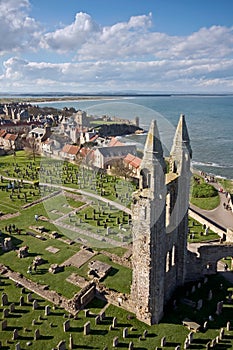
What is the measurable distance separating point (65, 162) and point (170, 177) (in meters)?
45.9

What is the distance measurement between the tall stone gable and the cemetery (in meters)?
1.63

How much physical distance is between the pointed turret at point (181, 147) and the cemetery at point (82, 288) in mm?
11513

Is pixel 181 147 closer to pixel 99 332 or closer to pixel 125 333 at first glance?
pixel 125 333

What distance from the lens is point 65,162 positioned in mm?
66125

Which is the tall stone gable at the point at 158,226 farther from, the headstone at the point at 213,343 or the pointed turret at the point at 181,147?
the headstone at the point at 213,343

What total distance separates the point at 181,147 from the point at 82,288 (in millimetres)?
15176

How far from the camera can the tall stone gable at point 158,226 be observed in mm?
18875

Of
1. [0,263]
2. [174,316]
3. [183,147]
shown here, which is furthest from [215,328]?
[0,263]

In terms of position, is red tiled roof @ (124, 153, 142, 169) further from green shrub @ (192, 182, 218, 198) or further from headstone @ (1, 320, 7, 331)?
headstone @ (1, 320, 7, 331)

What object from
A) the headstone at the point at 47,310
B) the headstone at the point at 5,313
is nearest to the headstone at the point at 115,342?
the headstone at the point at 47,310

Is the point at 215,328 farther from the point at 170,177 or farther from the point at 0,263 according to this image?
the point at 0,263

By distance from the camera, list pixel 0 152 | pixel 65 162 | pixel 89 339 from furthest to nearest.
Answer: pixel 0 152 → pixel 65 162 → pixel 89 339

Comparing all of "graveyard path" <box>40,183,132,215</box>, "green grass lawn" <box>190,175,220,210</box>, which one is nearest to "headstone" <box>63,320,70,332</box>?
"graveyard path" <box>40,183,132,215</box>

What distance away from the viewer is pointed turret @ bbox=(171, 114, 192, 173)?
22.7m
